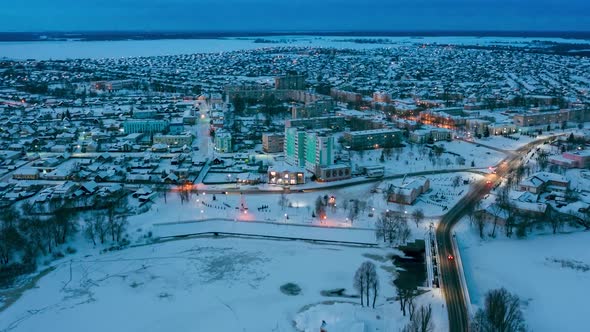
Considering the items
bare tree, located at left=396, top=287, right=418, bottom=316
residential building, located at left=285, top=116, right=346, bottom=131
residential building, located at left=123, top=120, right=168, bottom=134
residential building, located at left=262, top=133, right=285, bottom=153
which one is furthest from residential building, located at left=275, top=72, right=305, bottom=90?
bare tree, located at left=396, top=287, right=418, bottom=316

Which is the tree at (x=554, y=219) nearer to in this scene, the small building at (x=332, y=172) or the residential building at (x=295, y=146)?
the small building at (x=332, y=172)

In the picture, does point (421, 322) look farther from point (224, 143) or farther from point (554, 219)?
point (224, 143)

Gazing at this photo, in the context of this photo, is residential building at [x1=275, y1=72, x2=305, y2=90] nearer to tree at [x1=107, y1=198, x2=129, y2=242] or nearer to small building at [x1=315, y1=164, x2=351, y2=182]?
small building at [x1=315, y1=164, x2=351, y2=182]

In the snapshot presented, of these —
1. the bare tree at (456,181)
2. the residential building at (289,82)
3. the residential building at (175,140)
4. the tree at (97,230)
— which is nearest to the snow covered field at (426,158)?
the bare tree at (456,181)

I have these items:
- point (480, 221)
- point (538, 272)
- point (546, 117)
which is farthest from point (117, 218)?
point (546, 117)

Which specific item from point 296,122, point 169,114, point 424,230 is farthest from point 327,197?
point 169,114

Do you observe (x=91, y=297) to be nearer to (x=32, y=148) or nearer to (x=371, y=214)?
(x=371, y=214)
